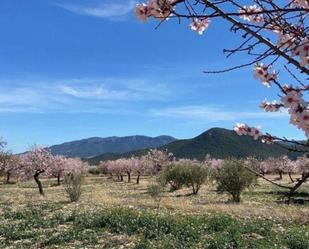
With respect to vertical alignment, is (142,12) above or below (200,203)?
above

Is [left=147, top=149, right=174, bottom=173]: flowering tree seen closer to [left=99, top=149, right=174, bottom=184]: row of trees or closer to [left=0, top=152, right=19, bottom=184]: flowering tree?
[left=99, top=149, right=174, bottom=184]: row of trees

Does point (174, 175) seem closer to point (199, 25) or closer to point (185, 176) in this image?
point (185, 176)

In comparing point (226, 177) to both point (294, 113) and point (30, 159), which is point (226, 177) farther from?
point (294, 113)

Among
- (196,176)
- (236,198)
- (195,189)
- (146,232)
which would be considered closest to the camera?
(146,232)

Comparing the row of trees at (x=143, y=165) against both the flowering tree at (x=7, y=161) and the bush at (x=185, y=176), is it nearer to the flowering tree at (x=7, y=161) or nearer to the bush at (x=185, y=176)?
the flowering tree at (x=7, y=161)

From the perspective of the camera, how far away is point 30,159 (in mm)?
50375

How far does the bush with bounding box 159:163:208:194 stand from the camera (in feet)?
164

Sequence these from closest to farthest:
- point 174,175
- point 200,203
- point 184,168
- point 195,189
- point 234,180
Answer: point 200,203
point 234,180
point 184,168
point 195,189
point 174,175

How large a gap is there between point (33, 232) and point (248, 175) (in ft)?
78.9

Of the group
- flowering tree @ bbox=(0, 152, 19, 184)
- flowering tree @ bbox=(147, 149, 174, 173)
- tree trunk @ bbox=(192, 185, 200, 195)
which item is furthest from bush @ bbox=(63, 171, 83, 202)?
flowering tree @ bbox=(147, 149, 174, 173)

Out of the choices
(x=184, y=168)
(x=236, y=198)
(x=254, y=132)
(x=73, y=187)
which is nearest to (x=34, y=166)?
(x=184, y=168)

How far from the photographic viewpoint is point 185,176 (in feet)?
167

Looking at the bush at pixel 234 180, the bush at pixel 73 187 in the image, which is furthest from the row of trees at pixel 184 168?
the bush at pixel 73 187

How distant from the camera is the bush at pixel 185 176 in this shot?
50125mm
